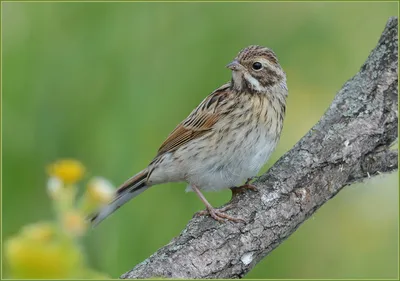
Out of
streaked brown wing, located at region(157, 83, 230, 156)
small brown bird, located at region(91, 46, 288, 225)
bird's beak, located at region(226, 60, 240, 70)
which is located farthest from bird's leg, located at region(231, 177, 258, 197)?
bird's beak, located at region(226, 60, 240, 70)

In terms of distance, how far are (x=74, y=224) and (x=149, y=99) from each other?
3.91 meters

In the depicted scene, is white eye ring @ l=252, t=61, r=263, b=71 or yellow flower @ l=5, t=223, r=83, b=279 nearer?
yellow flower @ l=5, t=223, r=83, b=279

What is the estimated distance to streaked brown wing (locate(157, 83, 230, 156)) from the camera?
3.51 m

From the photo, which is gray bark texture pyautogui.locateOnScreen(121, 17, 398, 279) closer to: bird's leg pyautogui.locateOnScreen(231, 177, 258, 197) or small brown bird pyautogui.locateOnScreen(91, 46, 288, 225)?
bird's leg pyautogui.locateOnScreen(231, 177, 258, 197)

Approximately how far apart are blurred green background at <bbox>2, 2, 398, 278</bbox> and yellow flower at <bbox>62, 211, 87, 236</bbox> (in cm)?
313

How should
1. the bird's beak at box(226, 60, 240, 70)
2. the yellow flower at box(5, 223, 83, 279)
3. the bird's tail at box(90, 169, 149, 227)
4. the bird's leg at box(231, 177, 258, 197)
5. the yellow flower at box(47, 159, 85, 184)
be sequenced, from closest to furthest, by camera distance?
the yellow flower at box(5, 223, 83, 279) → the yellow flower at box(47, 159, 85, 184) → the bird's leg at box(231, 177, 258, 197) → the bird's beak at box(226, 60, 240, 70) → the bird's tail at box(90, 169, 149, 227)

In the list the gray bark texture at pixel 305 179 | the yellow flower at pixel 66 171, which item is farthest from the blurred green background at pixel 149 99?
the yellow flower at pixel 66 171

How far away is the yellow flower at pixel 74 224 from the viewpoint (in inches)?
29.8

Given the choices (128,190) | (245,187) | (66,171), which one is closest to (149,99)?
(128,190)

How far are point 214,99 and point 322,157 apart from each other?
86cm

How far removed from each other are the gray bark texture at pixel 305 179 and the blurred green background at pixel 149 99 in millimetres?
1213

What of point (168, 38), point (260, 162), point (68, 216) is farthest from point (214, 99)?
point (68, 216)

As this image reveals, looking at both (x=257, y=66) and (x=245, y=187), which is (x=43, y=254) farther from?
(x=257, y=66)

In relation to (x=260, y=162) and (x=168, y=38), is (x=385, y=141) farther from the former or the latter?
(x=168, y=38)
